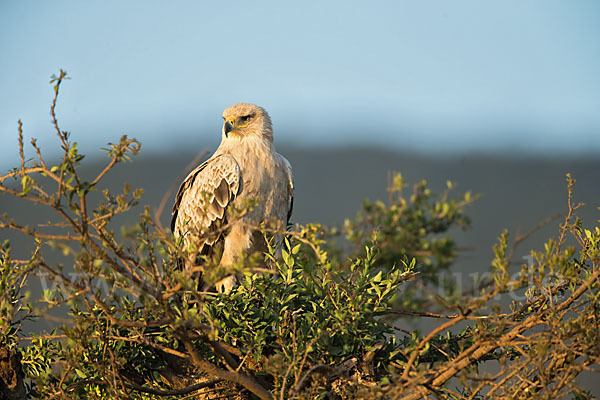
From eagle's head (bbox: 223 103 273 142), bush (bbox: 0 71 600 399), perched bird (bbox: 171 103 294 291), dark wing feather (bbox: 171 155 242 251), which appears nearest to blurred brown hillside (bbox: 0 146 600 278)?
eagle's head (bbox: 223 103 273 142)

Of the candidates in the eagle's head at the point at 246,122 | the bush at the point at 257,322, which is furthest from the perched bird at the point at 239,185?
the bush at the point at 257,322

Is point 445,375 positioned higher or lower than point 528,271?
lower

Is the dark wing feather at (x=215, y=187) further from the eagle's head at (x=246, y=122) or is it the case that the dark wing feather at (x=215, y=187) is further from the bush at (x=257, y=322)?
the bush at (x=257, y=322)

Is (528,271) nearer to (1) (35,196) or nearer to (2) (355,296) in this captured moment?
(2) (355,296)

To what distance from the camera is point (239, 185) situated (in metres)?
6.44

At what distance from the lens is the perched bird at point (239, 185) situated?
6.39 m

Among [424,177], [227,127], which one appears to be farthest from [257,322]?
[424,177]

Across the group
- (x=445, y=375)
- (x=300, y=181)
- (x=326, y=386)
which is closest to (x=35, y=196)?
(x=326, y=386)

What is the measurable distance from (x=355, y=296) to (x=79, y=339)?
67.1 inches

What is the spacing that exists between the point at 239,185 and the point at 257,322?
8.27 ft

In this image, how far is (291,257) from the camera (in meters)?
4.36

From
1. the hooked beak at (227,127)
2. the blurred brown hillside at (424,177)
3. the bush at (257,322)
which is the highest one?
the hooked beak at (227,127)

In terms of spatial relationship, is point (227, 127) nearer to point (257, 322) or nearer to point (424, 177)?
point (257, 322)

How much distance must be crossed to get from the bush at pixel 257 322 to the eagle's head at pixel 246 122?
2.67m
